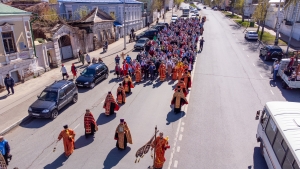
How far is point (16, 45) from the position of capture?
17.1 meters

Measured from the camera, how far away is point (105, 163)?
356 inches

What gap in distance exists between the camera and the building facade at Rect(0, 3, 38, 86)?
16.1 m

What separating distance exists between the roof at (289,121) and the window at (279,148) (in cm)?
27

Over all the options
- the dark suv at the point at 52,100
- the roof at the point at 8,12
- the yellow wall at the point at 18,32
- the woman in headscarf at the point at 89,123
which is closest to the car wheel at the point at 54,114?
the dark suv at the point at 52,100

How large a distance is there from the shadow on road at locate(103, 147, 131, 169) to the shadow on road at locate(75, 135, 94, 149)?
4.29ft

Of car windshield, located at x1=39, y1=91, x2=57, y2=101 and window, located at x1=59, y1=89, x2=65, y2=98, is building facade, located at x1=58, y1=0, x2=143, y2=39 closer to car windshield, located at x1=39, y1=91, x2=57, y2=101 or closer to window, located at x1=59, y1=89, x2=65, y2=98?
window, located at x1=59, y1=89, x2=65, y2=98

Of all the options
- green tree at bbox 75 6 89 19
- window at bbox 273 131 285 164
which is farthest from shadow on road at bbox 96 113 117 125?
green tree at bbox 75 6 89 19

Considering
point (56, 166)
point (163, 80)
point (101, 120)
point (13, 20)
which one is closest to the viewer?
point (56, 166)

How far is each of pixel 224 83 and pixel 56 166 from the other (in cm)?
1244

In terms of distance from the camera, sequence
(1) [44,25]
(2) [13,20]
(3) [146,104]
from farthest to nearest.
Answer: (1) [44,25] → (2) [13,20] → (3) [146,104]

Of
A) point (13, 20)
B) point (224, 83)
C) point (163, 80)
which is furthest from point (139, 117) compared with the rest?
point (13, 20)

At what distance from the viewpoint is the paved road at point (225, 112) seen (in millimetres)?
9328

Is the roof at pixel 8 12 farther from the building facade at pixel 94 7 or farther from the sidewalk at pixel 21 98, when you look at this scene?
the building facade at pixel 94 7

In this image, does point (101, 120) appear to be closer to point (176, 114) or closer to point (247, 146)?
point (176, 114)
